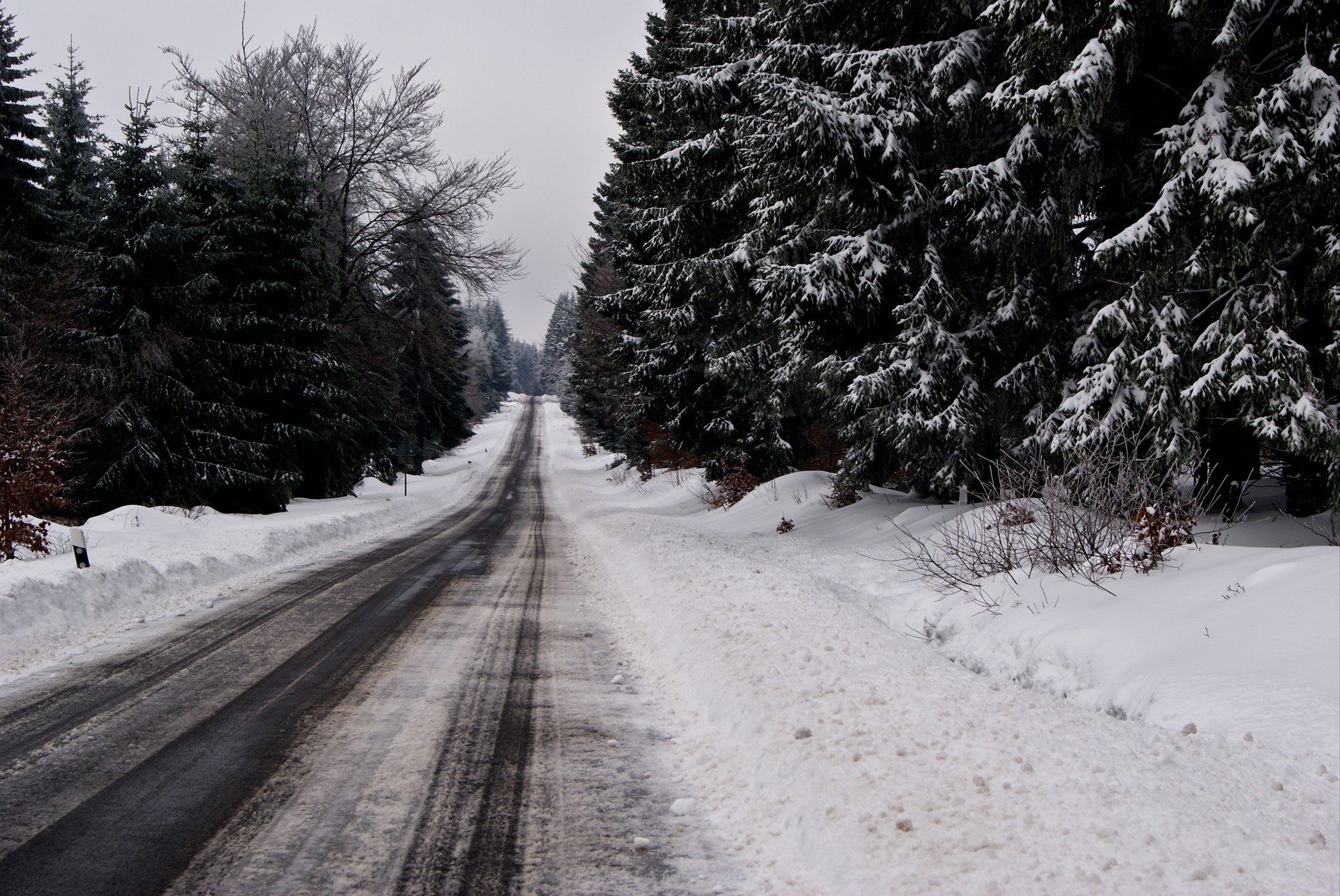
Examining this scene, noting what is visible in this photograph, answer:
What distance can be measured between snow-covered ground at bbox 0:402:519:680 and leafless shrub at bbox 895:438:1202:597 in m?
8.03

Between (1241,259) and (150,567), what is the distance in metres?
12.3

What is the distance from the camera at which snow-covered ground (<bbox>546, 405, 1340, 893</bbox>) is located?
8.68 ft

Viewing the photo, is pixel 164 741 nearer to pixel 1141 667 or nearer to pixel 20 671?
pixel 20 671

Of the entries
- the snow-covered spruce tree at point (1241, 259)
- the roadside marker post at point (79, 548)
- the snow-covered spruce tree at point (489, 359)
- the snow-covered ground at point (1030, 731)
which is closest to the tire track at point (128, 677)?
the roadside marker post at point (79, 548)

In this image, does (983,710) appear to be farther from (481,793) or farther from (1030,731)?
(481,793)

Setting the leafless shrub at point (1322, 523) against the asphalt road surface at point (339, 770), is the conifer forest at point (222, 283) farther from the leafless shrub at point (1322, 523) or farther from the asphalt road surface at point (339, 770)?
the leafless shrub at point (1322, 523)

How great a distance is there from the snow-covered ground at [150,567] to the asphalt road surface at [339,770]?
0.85 m

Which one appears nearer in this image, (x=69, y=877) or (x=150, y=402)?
(x=69, y=877)

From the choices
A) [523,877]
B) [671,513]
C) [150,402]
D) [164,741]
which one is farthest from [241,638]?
[671,513]

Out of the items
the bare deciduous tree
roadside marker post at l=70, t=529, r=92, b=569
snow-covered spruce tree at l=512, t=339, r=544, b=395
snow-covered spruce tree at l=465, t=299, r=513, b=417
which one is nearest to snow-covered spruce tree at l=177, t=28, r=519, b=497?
the bare deciduous tree

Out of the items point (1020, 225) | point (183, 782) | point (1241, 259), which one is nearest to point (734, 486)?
point (1020, 225)

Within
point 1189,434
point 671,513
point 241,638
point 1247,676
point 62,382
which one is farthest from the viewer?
point 671,513

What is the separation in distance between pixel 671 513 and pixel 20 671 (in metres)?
18.7

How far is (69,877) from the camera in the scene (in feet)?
9.29
